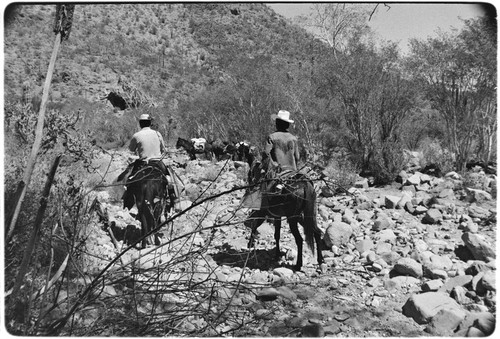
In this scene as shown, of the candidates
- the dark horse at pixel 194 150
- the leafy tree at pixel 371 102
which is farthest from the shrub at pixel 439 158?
the dark horse at pixel 194 150

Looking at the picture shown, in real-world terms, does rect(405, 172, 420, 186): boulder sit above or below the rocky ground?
above

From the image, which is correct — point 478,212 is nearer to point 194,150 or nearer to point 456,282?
point 456,282

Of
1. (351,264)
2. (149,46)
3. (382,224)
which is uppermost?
(149,46)

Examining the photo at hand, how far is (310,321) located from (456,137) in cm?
775

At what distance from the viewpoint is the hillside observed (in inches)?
1035

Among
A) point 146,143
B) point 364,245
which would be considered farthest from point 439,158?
point 146,143

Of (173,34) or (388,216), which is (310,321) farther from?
(173,34)

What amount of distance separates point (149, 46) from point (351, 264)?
34.2 m

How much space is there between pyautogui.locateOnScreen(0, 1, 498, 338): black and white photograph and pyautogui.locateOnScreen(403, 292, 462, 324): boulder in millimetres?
18

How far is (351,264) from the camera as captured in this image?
552cm

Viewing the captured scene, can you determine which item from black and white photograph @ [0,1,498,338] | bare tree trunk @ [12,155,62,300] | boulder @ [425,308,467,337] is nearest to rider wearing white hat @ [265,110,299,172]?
black and white photograph @ [0,1,498,338]

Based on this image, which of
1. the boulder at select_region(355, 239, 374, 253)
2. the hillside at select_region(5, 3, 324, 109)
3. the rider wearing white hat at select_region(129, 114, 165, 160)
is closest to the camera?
the rider wearing white hat at select_region(129, 114, 165, 160)

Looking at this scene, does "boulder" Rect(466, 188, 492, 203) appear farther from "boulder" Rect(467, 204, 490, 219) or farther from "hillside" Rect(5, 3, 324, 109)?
"hillside" Rect(5, 3, 324, 109)

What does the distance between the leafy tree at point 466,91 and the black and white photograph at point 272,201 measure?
48 millimetres
